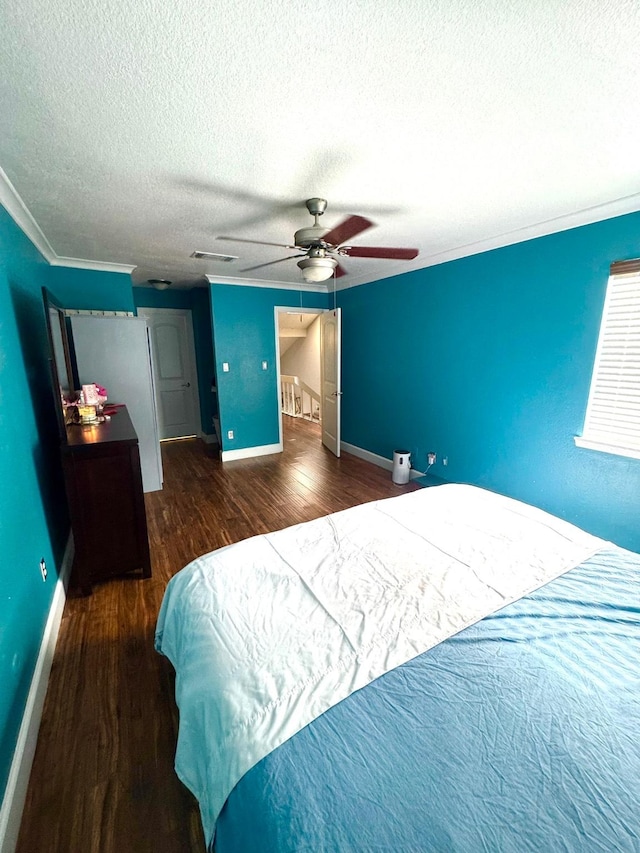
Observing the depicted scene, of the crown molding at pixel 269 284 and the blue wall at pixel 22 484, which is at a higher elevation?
the crown molding at pixel 269 284

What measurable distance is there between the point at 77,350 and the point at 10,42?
261 centimetres

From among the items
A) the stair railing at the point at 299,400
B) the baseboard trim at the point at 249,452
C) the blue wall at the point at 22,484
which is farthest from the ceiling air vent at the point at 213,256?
the stair railing at the point at 299,400

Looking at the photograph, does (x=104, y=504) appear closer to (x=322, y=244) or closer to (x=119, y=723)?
(x=119, y=723)

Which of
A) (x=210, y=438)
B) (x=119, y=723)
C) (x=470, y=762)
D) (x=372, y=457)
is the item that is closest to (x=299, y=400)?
(x=210, y=438)

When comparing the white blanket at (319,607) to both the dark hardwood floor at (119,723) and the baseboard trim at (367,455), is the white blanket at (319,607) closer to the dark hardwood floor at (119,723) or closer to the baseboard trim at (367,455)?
the dark hardwood floor at (119,723)

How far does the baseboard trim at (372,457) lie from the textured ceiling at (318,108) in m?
2.63

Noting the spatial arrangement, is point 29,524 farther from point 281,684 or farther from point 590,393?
point 590,393

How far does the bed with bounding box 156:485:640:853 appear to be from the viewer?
65 cm

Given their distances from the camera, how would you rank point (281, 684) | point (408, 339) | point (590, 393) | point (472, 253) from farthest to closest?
point (408, 339) → point (472, 253) → point (590, 393) → point (281, 684)

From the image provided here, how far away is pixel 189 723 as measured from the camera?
930 millimetres

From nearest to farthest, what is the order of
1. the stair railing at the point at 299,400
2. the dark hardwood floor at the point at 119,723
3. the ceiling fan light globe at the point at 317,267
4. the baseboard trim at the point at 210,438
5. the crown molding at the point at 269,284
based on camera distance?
the dark hardwood floor at the point at 119,723, the ceiling fan light globe at the point at 317,267, the crown molding at the point at 269,284, the baseboard trim at the point at 210,438, the stair railing at the point at 299,400

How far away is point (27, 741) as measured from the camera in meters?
1.28

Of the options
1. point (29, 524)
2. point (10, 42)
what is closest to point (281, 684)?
point (29, 524)

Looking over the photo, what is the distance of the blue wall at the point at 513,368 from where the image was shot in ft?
7.98
